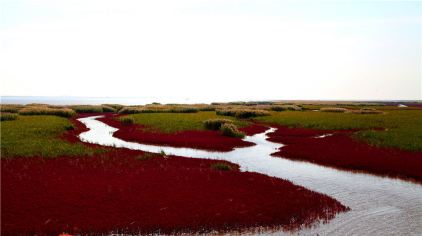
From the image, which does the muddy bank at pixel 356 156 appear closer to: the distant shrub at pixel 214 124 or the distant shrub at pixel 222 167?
the distant shrub at pixel 222 167

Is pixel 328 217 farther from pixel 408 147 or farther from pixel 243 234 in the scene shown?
pixel 408 147

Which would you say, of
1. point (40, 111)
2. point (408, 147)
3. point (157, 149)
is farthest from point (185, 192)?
point (40, 111)

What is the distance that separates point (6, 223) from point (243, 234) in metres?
8.22

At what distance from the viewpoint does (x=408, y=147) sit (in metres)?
28.1

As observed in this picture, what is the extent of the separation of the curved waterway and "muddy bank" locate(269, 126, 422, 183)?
55.4 inches

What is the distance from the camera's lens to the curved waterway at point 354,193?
12.4 metres

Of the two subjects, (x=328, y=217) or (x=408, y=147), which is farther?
(x=408, y=147)

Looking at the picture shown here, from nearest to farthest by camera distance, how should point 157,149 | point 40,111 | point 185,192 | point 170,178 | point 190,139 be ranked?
point 185,192
point 170,178
point 157,149
point 190,139
point 40,111

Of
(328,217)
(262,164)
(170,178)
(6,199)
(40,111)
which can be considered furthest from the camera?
(40,111)

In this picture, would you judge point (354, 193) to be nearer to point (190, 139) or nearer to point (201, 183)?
point (201, 183)

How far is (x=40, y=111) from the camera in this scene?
222ft

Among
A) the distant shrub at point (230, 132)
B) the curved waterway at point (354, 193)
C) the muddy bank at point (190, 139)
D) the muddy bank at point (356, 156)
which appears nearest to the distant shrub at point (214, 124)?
the muddy bank at point (190, 139)

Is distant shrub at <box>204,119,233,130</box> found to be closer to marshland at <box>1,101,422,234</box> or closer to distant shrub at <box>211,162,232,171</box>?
marshland at <box>1,101,422,234</box>

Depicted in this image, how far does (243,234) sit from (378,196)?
819 cm
